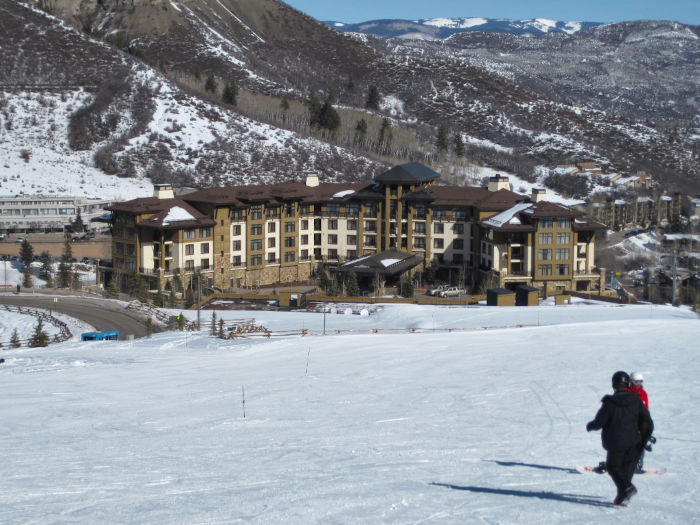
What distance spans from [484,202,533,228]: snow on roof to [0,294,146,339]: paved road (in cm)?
2306

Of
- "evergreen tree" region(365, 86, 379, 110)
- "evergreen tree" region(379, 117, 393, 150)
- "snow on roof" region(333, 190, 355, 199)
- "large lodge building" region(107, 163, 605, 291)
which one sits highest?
"evergreen tree" region(365, 86, 379, 110)

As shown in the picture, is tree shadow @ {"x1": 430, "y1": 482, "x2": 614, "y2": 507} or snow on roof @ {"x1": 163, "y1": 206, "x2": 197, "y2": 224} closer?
tree shadow @ {"x1": 430, "y1": 482, "x2": 614, "y2": 507}

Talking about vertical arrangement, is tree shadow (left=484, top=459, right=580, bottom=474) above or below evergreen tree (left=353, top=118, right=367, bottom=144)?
below

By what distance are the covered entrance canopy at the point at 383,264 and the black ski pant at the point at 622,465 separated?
4774 centimetres

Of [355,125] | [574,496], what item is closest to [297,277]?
[574,496]

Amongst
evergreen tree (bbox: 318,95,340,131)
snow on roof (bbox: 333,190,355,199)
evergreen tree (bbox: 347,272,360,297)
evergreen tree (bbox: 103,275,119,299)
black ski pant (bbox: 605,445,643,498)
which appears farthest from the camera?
evergreen tree (bbox: 318,95,340,131)

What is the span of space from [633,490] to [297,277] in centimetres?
5483

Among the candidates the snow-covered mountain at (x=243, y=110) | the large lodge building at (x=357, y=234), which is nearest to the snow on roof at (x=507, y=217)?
the large lodge building at (x=357, y=234)

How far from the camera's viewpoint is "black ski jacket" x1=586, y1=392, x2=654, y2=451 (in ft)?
32.2

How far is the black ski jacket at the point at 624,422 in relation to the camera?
32.2ft

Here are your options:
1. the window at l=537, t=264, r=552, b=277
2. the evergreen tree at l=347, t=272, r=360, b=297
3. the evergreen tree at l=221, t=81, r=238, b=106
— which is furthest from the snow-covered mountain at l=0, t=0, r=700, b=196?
the window at l=537, t=264, r=552, b=277

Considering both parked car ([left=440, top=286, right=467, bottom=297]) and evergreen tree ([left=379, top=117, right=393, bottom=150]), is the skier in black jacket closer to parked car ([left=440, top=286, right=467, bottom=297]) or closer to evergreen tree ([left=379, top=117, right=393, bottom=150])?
parked car ([left=440, top=286, right=467, bottom=297])

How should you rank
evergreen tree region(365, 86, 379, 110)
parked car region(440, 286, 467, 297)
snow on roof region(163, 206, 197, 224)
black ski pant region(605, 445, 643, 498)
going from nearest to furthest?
black ski pant region(605, 445, 643, 498) < parked car region(440, 286, 467, 297) < snow on roof region(163, 206, 197, 224) < evergreen tree region(365, 86, 379, 110)

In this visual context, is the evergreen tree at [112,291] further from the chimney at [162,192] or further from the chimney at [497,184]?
the chimney at [497,184]
